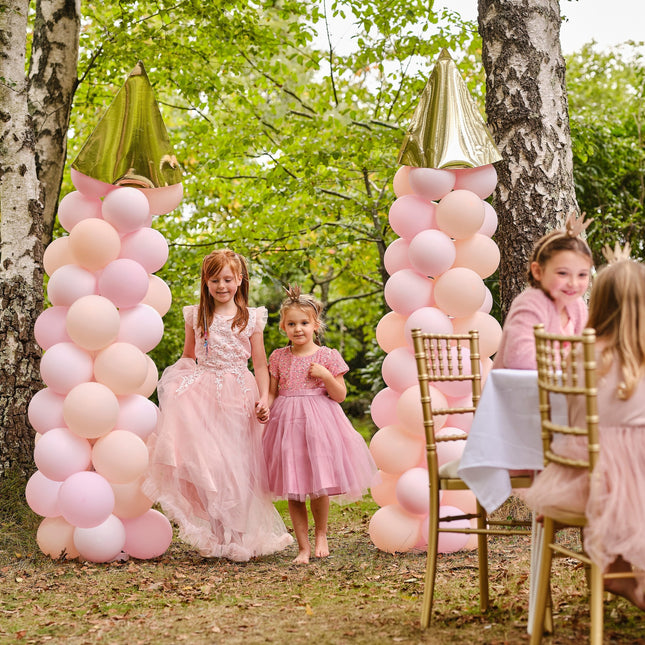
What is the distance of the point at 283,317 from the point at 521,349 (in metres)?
2.12

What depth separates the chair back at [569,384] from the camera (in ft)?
8.07

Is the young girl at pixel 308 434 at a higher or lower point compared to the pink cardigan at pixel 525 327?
lower

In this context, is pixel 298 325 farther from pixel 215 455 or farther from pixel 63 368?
pixel 63 368

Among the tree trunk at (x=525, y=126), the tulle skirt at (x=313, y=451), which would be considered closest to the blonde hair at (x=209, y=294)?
the tulle skirt at (x=313, y=451)

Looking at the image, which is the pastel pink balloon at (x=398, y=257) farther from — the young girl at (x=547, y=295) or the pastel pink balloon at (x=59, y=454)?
the pastel pink balloon at (x=59, y=454)

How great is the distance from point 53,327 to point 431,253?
218cm

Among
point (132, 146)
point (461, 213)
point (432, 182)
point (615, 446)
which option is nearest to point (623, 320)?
point (615, 446)

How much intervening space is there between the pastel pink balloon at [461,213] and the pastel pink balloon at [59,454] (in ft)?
8.01

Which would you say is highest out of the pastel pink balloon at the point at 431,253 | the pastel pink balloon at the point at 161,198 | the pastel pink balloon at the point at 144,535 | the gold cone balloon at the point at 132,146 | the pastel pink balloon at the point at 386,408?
the gold cone balloon at the point at 132,146

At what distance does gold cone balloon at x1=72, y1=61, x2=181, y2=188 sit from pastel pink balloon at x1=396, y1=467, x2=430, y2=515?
224cm

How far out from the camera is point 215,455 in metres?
4.61

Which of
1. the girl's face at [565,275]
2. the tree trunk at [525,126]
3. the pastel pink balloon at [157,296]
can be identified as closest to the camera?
the girl's face at [565,275]

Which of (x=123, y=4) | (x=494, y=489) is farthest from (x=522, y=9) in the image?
(x=123, y=4)

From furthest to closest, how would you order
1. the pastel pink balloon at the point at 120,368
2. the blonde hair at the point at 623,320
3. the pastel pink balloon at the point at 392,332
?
the pastel pink balloon at the point at 392,332
the pastel pink balloon at the point at 120,368
the blonde hair at the point at 623,320
